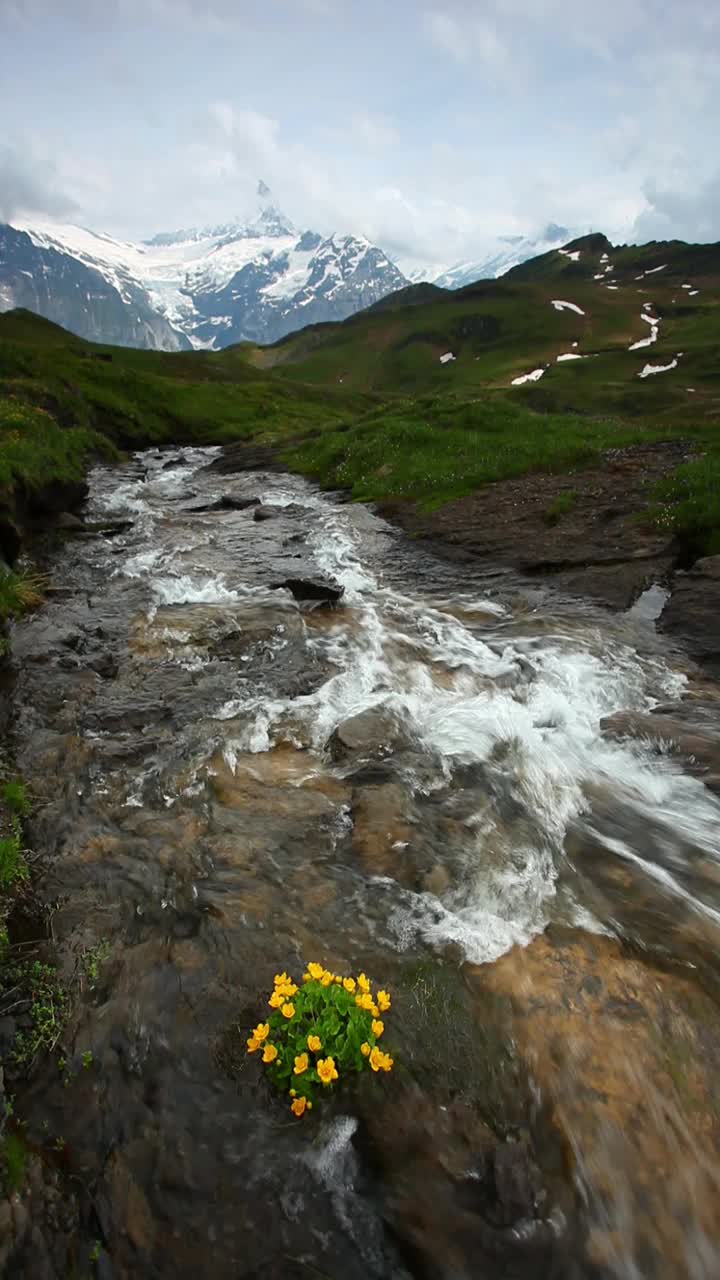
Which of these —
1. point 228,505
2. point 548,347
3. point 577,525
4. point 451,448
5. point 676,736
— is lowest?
point 676,736

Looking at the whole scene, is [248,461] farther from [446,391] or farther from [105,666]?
[446,391]

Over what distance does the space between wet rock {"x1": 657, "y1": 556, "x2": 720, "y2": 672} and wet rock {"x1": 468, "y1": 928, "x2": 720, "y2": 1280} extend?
829 centimetres

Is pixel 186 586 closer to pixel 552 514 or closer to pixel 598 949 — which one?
pixel 552 514

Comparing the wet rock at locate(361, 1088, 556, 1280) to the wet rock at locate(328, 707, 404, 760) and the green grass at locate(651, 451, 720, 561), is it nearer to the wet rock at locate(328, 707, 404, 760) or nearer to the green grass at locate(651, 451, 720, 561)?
the wet rock at locate(328, 707, 404, 760)

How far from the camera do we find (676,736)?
32.5 ft

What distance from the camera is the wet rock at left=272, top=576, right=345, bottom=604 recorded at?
619 inches

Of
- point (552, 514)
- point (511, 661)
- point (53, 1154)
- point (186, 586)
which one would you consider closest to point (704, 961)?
point (53, 1154)

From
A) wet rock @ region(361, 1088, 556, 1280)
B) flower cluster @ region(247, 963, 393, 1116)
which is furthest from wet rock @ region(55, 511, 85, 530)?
wet rock @ region(361, 1088, 556, 1280)

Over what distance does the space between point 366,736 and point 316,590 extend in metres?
6.95

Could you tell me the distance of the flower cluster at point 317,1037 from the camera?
480 centimetres

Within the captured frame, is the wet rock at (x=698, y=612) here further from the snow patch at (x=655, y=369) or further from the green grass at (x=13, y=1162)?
the snow patch at (x=655, y=369)

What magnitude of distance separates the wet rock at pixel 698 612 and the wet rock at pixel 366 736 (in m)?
7.17

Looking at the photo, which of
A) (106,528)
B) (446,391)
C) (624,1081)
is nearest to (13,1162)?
(624,1081)

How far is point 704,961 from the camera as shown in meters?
6.23
